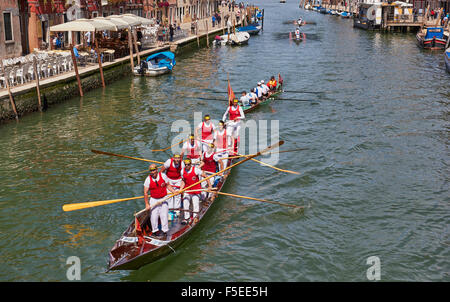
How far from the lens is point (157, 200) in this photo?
11805mm

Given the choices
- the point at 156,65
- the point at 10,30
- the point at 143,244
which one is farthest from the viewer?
the point at 156,65

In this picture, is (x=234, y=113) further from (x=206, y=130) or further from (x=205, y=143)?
(x=205, y=143)

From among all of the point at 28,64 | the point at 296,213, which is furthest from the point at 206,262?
the point at 28,64

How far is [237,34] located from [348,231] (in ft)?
148

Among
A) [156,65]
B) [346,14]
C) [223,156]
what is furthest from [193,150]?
[346,14]

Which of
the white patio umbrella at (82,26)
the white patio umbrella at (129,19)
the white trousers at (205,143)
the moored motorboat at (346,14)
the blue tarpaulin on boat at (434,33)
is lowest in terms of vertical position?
the white trousers at (205,143)

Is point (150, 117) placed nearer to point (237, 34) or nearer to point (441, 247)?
point (441, 247)

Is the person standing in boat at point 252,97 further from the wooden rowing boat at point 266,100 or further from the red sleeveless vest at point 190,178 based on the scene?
the red sleeveless vest at point 190,178

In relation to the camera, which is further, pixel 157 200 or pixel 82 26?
pixel 82 26

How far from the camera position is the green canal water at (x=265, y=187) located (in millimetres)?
12078

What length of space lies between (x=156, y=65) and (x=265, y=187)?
2214 cm

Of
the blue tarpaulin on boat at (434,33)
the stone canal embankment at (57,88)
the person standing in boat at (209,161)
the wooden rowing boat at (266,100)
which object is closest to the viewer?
the person standing in boat at (209,161)

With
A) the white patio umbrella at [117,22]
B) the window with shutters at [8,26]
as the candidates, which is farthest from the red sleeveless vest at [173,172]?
the white patio umbrella at [117,22]

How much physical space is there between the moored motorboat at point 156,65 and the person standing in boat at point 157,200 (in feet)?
78.6
